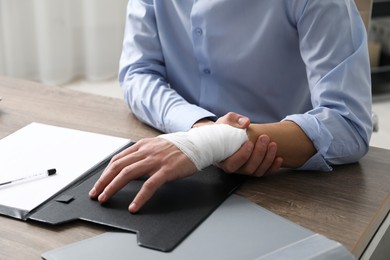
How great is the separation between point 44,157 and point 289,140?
1.43 feet

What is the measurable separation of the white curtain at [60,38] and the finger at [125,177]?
2.03 meters

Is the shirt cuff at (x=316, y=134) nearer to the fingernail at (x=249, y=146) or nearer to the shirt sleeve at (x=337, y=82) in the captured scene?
the shirt sleeve at (x=337, y=82)

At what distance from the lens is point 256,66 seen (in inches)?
52.2

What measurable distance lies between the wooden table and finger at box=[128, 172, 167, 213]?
0.06 meters

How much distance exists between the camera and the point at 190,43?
1.40 m

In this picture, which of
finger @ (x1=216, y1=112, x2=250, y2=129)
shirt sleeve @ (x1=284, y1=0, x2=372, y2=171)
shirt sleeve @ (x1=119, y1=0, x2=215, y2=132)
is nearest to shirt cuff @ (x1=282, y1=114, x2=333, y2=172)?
shirt sleeve @ (x1=284, y1=0, x2=372, y2=171)

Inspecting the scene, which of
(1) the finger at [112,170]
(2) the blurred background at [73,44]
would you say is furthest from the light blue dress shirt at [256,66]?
(2) the blurred background at [73,44]

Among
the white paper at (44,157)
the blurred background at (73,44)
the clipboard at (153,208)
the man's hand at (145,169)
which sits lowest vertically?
the blurred background at (73,44)

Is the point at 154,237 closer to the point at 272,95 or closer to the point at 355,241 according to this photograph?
the point at 355,241

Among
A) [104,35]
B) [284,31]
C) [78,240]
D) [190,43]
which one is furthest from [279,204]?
[104,35]

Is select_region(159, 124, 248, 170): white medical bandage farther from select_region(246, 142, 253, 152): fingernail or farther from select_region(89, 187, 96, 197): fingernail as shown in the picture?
select_region(89, 187, 96, 197): fingernail

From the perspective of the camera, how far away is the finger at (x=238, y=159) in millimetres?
1039

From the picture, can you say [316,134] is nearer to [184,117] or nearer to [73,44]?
[184,117]

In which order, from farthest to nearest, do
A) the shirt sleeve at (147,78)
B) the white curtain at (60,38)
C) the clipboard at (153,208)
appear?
the white curtain at (60,38), the shirt sleeve at (147,78), the clipboard at (153,208)
